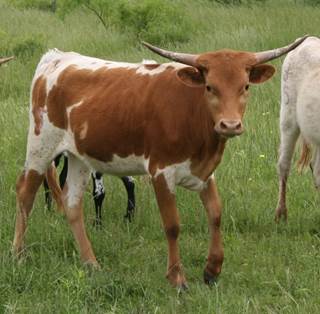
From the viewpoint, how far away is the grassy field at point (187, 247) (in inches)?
205

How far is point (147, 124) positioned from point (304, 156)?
264 cm

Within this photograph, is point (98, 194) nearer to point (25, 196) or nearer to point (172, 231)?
point (25, 196)

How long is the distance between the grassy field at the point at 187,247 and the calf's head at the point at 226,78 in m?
1.13

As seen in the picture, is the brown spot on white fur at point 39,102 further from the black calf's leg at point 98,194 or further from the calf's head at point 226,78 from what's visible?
the calf's head at point 226,78

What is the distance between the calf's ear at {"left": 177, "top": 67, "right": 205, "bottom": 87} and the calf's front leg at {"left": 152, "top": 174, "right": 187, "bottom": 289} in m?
0.70

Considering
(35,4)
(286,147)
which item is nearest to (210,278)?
(286,147)

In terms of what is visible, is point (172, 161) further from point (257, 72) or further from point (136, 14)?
point (136, 14)

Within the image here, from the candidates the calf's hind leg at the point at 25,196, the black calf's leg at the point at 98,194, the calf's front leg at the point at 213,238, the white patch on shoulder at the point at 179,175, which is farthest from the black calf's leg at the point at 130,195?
the white patch on shoulder at the point at 179,175

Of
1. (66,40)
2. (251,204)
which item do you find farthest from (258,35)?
(251,204)

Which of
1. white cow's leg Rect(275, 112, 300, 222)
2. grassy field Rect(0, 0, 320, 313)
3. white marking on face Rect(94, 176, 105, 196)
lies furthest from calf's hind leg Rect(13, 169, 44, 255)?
white cow's leg Rect(275, 112, 300, 222)

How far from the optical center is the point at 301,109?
7.07m

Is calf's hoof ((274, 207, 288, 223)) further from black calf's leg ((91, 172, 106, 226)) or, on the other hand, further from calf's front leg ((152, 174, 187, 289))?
calf's front leg ((152, 174, 187, 289))

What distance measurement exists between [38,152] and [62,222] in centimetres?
91

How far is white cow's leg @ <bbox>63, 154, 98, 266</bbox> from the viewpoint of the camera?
6152 mm
